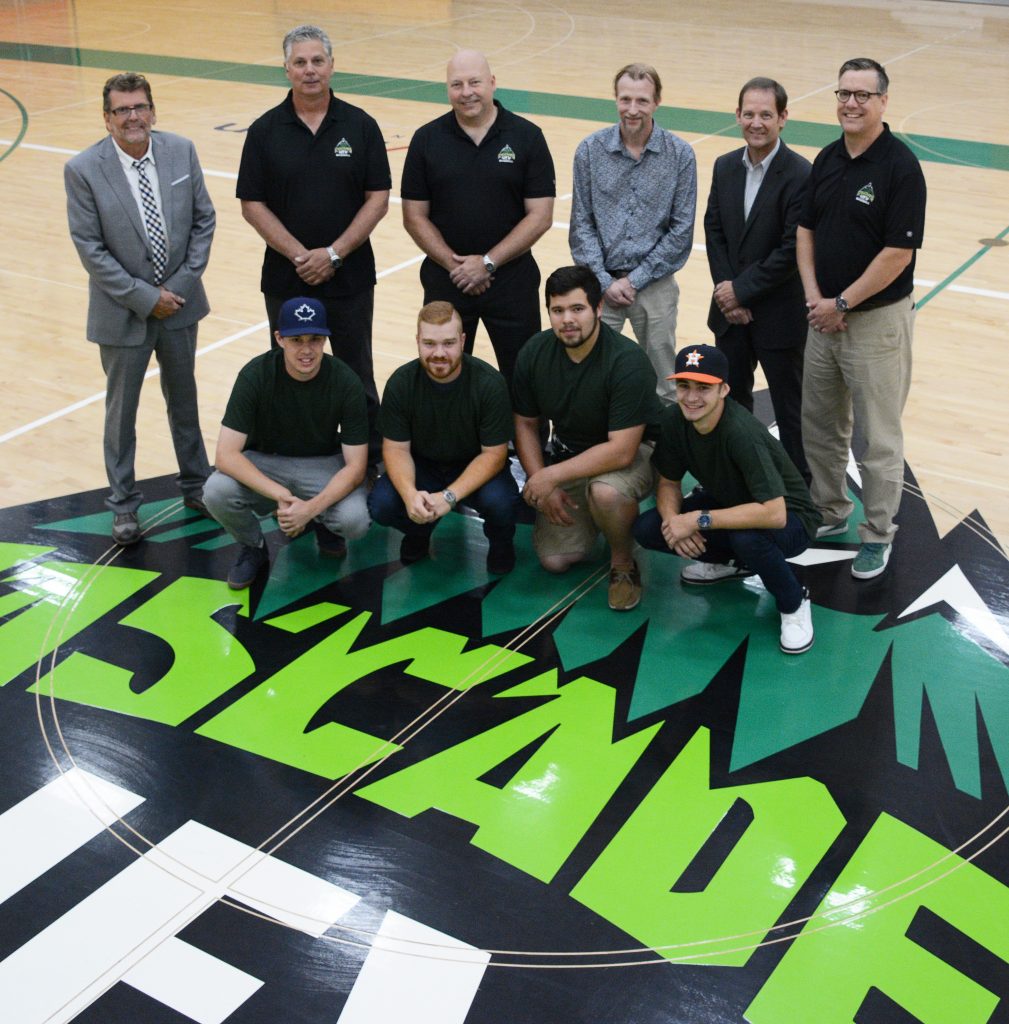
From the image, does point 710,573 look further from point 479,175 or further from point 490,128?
point 490,128

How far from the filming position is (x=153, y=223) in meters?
4.93

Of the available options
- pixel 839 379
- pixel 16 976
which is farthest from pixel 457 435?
pixel 16 976

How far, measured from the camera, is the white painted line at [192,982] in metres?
3.11

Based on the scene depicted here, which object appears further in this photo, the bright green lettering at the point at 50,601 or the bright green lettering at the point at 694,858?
the bright green lettering at the point at 50,601

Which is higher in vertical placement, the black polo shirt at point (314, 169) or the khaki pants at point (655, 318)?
the black polo shirt at point (314, 169)

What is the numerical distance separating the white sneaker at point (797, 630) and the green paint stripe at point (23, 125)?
8.83 metres

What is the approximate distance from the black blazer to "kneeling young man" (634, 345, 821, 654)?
729 millimetres

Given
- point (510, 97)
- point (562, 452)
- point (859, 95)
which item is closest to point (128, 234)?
point (562, 452)

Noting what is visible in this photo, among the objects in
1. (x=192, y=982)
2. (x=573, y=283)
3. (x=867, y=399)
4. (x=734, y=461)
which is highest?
(x=573, y=283)

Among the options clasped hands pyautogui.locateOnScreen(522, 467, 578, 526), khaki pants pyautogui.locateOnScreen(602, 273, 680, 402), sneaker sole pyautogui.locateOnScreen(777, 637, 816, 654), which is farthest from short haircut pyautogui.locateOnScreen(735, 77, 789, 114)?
sneaker sole pyautogui.locateOnScreen(777, 637, 816, 654)

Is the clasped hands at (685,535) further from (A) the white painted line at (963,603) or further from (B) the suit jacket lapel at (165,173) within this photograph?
(B) the suit jacket lapel at (165,173)

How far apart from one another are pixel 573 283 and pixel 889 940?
2414 millimetres

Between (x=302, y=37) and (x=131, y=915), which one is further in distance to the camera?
(x=302, y=37)

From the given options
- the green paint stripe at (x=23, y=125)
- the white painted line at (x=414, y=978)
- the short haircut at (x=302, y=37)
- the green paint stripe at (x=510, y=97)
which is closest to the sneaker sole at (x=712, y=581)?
the white painted line at (x=414, y=978)
